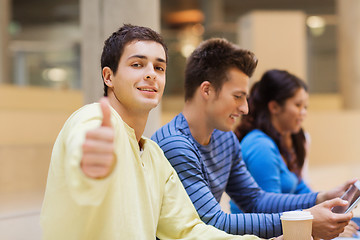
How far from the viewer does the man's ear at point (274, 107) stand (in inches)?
126

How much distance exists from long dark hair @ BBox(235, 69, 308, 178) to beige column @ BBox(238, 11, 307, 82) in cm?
393

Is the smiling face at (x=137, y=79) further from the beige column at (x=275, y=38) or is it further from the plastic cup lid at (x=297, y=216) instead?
the beige column at (x=275, y=38)

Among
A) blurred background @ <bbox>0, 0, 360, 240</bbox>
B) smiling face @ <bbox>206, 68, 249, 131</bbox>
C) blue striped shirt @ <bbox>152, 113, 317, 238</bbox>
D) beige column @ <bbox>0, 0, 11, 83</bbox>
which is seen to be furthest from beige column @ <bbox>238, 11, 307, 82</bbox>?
beige column @ <bbox>0, 0, 11, 83</bbox>

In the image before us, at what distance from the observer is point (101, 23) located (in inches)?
167

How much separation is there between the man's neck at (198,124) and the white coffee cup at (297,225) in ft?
2.27

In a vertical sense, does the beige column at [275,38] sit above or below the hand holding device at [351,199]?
above

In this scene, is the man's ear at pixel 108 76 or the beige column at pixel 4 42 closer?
the man's ear at pixel 108 76

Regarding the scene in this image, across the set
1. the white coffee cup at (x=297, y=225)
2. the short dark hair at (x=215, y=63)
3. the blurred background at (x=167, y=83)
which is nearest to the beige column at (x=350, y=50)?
Result: the blurred background at (x=167, y=83)

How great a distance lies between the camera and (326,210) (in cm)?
195

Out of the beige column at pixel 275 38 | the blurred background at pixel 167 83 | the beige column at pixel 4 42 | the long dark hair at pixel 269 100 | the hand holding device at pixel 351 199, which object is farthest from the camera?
the beige column at pixel 4 42

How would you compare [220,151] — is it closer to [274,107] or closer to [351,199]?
[351,199]

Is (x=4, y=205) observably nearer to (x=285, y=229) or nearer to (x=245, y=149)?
(x=245, y=149)

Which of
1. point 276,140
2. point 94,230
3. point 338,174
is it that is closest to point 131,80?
point 94,230

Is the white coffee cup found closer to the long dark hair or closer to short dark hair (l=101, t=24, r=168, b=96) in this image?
short dark hair (l=101, t=24, r=168, b=96)
